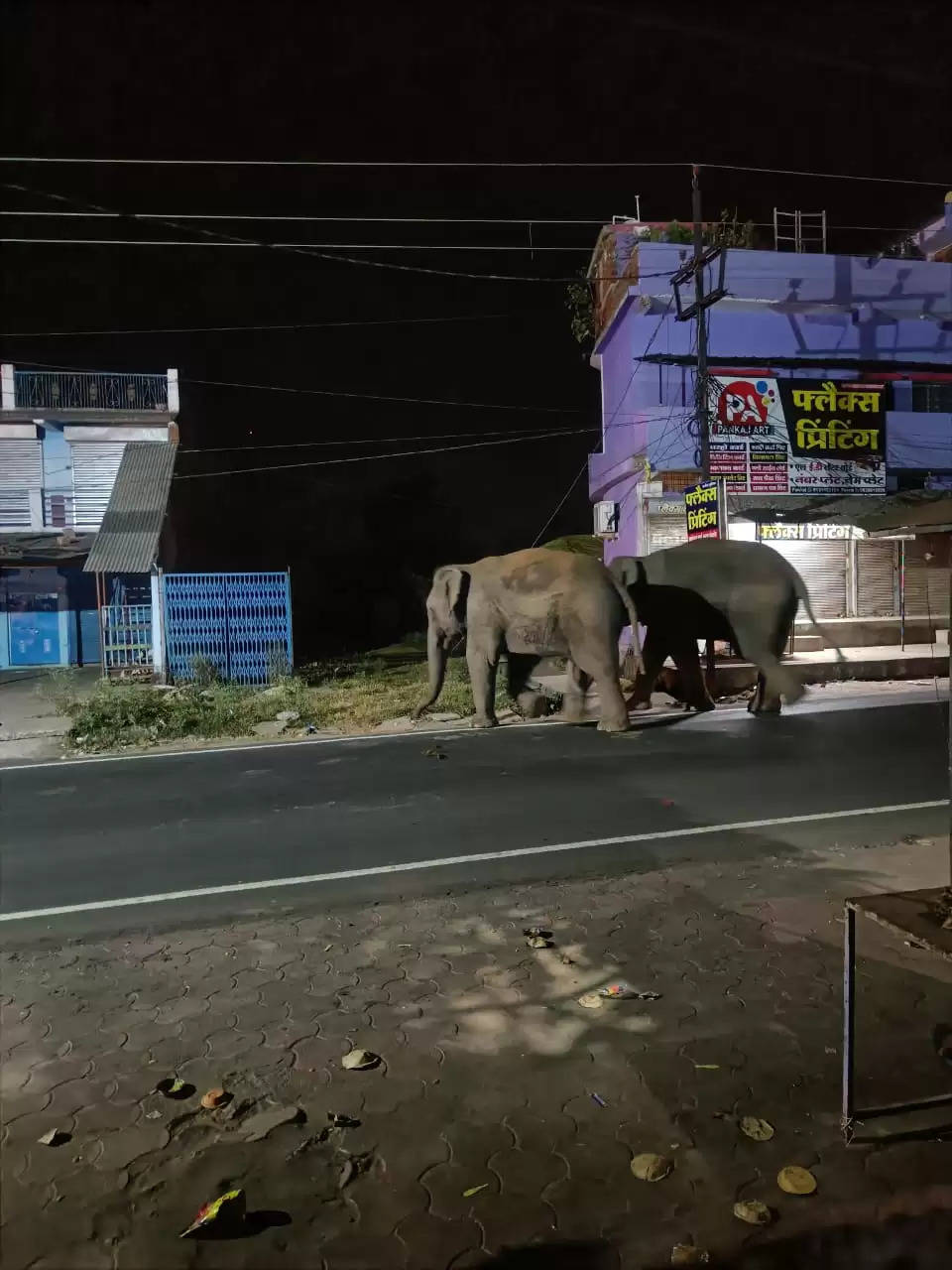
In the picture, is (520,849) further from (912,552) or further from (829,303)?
(829,303)

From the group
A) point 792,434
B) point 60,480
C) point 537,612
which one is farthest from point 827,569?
point 60,480

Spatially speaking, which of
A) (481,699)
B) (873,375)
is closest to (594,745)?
(481,699)

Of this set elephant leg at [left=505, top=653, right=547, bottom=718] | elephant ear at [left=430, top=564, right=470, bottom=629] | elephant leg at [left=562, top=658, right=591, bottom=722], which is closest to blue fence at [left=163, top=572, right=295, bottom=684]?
elephant leg at [left=505, top=653, right=547, bottom=718]

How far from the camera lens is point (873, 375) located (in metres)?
20.4

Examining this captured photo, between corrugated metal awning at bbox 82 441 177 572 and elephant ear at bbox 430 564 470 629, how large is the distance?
1335 centimetres

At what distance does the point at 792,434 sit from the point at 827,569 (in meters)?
3.24

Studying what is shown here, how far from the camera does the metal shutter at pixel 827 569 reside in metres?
18.8

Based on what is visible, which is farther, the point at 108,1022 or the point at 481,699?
the point at 481,699

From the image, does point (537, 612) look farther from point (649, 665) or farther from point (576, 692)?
point (576, 692)

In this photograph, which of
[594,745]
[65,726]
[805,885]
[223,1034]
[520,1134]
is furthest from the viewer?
[65,726]

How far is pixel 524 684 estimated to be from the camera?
10148 mm

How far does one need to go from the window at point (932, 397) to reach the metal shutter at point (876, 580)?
411 cm

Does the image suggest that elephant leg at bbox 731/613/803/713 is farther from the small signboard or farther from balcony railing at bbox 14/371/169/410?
balcony railing at bbox 14/371/169/410

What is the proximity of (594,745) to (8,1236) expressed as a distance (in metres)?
8.34
